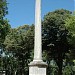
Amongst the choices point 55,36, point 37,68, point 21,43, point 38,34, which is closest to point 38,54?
point 37,68

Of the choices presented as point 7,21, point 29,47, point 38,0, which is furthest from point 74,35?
point 38,0

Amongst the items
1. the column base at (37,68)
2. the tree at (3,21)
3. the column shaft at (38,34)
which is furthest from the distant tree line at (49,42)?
the column base at (37,68)

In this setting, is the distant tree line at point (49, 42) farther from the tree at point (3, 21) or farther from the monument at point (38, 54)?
the monument at point (38, 54)

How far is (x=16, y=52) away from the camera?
66.2 metres

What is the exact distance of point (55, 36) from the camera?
54.8 meters

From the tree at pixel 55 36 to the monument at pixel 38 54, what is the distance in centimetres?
3759

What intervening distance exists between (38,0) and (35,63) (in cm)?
392

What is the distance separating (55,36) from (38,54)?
38877 mm

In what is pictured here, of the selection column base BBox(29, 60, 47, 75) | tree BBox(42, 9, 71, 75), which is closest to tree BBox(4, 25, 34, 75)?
tree BBox(42, 9, 71, 75)

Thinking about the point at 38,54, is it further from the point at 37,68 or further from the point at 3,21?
the point at 3,21

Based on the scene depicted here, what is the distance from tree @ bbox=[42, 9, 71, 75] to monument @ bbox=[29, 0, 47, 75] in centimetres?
3759

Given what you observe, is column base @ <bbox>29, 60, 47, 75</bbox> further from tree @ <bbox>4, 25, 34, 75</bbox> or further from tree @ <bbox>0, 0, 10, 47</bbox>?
tree @ <bbox>4, 25, 34, 75</bbox>

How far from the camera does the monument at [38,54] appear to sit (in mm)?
15383

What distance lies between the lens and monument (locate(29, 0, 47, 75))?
50.5 ft
